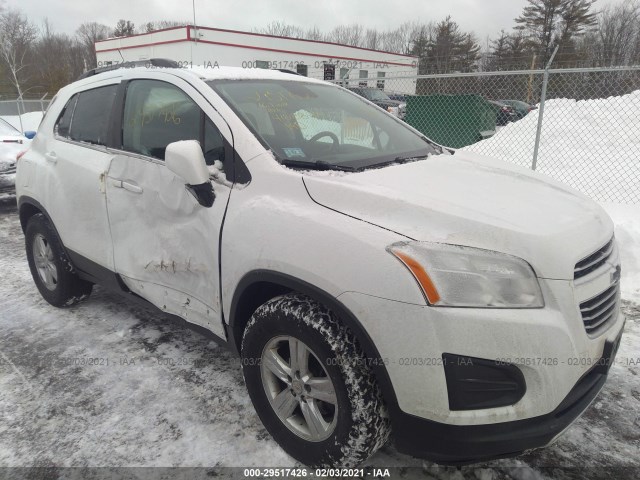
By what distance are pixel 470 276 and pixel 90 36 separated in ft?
218

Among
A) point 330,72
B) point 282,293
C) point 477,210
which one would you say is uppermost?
point 330,72

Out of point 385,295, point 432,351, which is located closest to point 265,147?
point 385,295

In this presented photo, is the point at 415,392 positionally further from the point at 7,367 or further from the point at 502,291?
the point at 7,367

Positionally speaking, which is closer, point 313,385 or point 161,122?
point 313,385

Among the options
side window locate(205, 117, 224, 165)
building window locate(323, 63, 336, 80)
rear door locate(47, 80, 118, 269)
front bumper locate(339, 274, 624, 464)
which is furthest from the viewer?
building window locate(323, 63, 336, 80)

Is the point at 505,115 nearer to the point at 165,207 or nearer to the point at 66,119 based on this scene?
the point at 66,119

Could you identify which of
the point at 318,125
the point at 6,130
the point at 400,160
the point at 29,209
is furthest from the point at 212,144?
the point at 6,130

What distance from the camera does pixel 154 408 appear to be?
2594 mm

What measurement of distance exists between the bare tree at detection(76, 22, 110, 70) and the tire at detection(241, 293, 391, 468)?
49.7 meters

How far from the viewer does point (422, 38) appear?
4781cm

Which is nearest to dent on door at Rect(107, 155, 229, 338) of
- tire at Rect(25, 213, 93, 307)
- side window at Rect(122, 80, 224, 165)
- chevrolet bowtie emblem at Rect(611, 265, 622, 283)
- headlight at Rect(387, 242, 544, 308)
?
side window at Rect(122, 80, 224, 165)

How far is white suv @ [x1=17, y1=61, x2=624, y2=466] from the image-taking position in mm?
1639

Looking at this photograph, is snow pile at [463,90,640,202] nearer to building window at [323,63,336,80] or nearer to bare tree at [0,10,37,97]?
building window at [323,63,336,80]

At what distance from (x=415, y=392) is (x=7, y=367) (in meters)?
2.77
